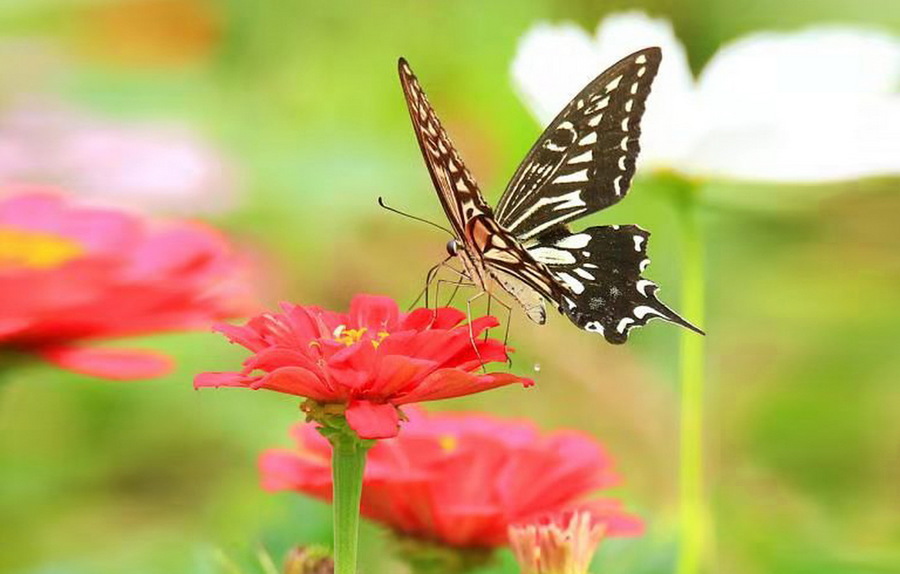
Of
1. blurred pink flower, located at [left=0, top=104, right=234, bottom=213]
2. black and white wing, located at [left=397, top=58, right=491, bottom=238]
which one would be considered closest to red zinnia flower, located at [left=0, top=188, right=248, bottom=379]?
black and white wing, located at [left=397, top=58, right=491, bottom=238]

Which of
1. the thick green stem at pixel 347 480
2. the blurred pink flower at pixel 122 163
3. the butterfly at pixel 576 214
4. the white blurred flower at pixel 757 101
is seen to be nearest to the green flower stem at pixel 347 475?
the thick green stem at pixel 347 480

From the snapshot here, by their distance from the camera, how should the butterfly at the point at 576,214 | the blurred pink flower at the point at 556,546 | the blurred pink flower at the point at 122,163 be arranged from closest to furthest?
the blurred pink flower at the point at 556,546, the butterfly at the point at 576,214, the blurred pink flower at the point at 122,163

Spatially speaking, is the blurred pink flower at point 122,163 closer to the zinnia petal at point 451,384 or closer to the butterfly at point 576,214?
the butterfly at point 576,214

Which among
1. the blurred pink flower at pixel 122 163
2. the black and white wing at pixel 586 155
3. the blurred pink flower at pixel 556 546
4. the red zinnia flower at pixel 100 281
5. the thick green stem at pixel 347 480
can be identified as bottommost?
the blurred pink flower at pixel 556 546

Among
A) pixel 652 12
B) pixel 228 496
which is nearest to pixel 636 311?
pixel 228 496

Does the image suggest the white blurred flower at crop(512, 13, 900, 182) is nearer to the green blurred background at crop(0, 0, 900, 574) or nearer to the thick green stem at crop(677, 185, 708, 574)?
the thick green stem at crop(677, 185, 708, 574)
